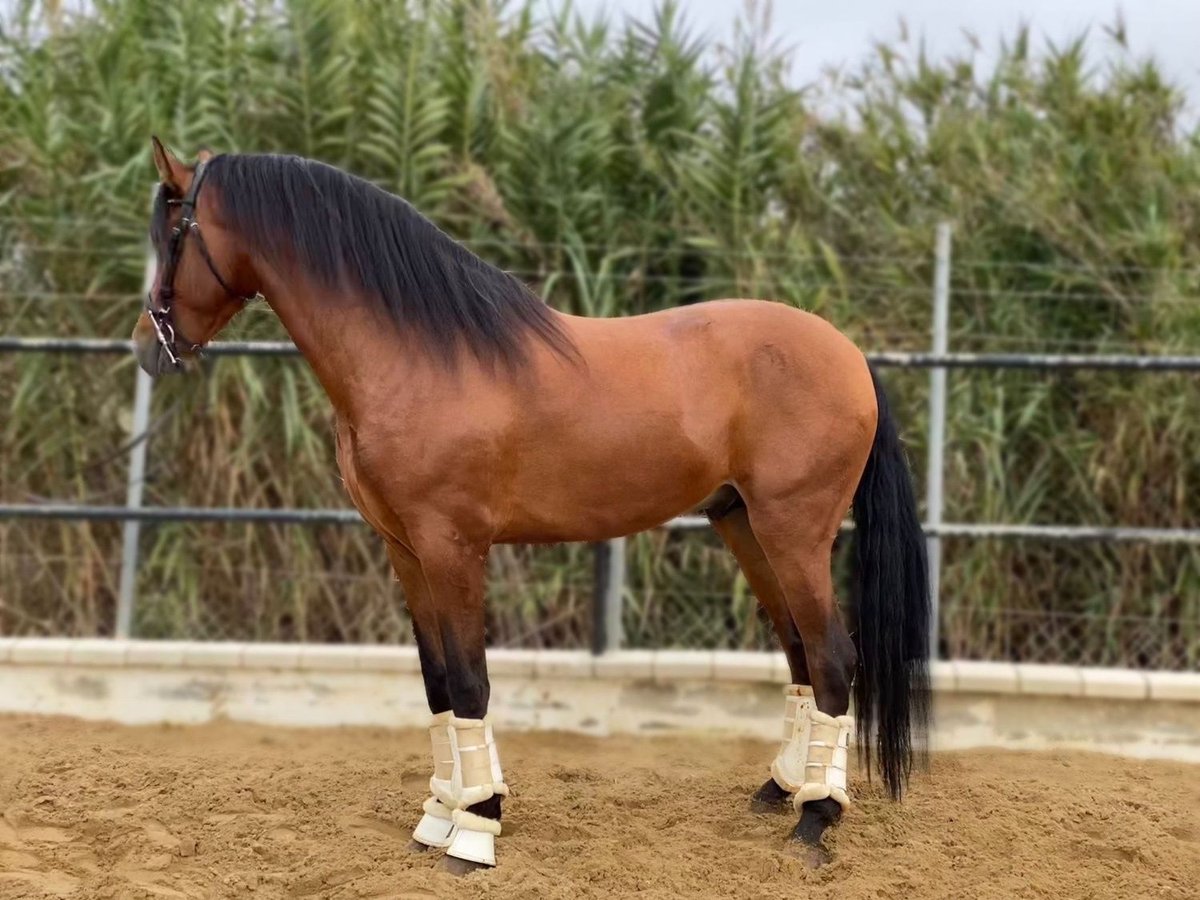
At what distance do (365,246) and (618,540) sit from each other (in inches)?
71.7

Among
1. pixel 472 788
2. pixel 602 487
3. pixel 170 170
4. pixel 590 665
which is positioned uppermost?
pixel 170 170

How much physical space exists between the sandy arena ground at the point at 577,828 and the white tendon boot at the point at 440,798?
77 mm

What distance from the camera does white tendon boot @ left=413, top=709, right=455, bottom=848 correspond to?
9.00 ft

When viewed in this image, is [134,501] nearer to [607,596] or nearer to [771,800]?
[607,596]

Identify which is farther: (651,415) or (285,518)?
(285,518)

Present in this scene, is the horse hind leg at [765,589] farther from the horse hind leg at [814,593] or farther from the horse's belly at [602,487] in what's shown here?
the horse's belly at [602,487]

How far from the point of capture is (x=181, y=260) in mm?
2570

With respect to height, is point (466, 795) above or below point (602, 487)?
below

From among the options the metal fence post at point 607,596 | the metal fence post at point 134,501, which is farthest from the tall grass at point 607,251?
the metal fence post at point 607,596

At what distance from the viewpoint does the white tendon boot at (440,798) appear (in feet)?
9.00

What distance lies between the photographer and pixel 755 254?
186 inches

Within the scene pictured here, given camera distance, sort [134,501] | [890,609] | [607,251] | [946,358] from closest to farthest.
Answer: [890,609] < [946,358] < [134,501] < [607,251]

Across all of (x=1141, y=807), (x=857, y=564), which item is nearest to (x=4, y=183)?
(x=857, y=564)

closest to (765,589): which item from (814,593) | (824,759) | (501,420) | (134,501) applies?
(814,593)
